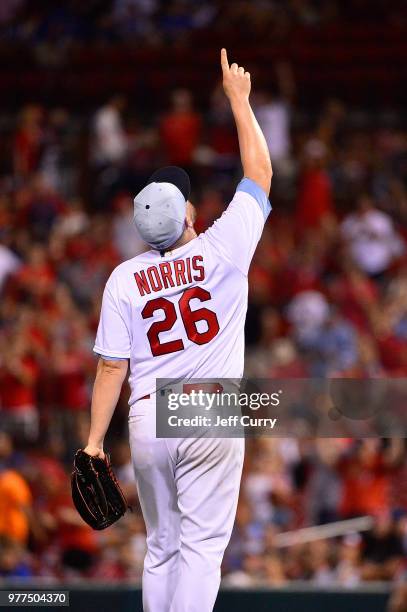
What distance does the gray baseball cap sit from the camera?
462cm

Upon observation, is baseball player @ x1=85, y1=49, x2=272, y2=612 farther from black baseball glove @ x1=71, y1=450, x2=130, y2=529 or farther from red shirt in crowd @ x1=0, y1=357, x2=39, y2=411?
red shirt in crowd @ x1=0, y1=357, x2=39, y2=411

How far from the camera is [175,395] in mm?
4684

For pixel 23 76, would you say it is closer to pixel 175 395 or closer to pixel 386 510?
pixel 386 510

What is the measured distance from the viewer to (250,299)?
11.4 metres

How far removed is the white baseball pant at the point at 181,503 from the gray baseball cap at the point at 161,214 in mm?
601

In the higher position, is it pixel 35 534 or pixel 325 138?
pixel 325 138

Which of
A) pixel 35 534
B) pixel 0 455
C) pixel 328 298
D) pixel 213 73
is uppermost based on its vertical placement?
pixel 213 73

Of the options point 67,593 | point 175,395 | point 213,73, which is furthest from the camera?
point 213,73

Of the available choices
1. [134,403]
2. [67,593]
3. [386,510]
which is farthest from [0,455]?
[134,403]

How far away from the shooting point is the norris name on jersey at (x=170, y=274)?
4.63 meters

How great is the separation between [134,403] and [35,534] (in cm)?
445

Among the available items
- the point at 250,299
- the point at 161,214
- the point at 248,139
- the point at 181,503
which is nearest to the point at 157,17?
the point at 250,299

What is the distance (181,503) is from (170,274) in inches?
33.3

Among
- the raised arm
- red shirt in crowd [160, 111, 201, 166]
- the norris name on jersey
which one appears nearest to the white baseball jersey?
the norris name on jersey
